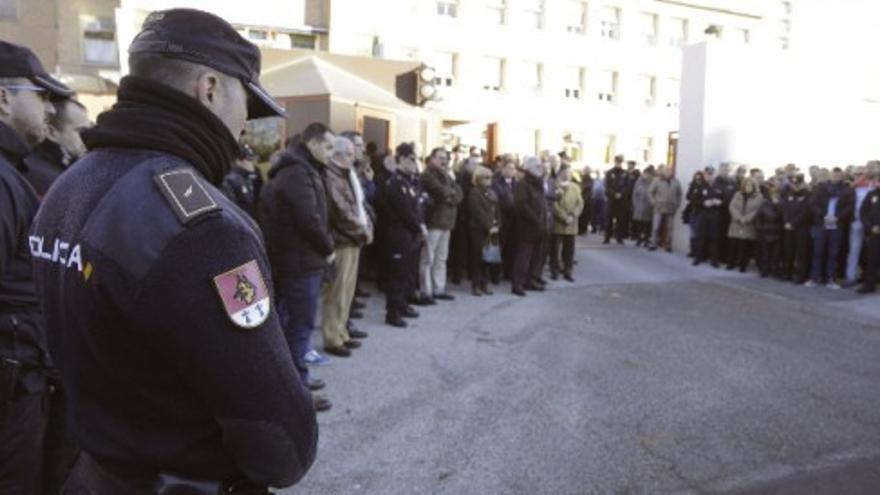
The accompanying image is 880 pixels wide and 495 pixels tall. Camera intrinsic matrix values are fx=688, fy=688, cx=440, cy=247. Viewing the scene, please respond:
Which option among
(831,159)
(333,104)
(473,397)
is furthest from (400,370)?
(831,159)

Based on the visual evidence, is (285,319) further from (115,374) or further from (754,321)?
(754,321)

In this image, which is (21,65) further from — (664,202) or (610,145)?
(610,145)

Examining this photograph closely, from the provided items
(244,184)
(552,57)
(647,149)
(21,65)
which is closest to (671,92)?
(647,149)

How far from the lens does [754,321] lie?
8.74 meters

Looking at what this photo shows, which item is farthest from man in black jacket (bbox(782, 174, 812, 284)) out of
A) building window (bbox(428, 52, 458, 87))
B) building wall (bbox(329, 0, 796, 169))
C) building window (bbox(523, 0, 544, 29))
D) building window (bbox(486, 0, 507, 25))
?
building window (bbox(523, 0, 544, 29))

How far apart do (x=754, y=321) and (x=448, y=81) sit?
24809mm

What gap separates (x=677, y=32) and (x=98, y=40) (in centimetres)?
2896

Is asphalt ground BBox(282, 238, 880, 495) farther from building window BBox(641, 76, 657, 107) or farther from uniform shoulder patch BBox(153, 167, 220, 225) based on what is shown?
building window BBox(641, 76, 657, 107)

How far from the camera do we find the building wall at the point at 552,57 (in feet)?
100

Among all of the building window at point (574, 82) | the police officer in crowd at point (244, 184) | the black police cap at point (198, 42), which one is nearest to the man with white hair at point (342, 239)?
the police officer in crowd at point (244, 184)

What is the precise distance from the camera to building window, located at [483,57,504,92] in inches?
1288

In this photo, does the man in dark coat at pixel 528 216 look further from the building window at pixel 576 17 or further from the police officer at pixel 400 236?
the building window at pixel 576 17

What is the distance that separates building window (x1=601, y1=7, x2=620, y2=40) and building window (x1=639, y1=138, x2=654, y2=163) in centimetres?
567

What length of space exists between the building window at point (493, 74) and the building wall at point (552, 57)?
0.46 ft
